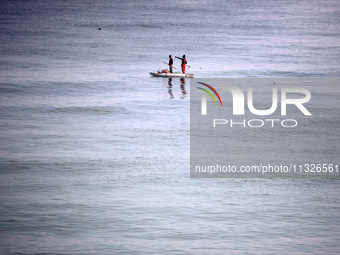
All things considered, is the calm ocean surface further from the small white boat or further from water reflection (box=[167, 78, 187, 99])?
the small white boat

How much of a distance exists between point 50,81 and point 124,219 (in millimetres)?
29939

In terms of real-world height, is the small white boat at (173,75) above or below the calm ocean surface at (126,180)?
above

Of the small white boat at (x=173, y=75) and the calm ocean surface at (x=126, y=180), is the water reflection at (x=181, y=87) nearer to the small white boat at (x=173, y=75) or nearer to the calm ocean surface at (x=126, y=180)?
the calm ocean surface at (x=126, y=180)

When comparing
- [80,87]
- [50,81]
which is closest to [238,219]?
[80,87]

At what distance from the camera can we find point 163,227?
792 inches

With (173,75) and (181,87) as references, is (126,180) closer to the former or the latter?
(181,87)

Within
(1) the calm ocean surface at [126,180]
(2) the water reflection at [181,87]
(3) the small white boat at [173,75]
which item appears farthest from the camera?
(3) the small white boat at [173,75]

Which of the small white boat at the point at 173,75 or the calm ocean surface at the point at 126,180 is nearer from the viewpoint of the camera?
the calm ocean surface at the point at 126,180

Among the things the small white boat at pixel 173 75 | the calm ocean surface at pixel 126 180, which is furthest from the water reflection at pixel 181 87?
the small white boat at pixel 173 75

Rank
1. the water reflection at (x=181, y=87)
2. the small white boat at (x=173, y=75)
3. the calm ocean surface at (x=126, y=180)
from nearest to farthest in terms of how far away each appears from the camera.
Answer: the calm ocean surface at (x=126, y=180) < the water reflection at (x=181, y=87) < the small white boat at (x=173, y=75)

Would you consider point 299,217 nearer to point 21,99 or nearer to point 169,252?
point 169,252

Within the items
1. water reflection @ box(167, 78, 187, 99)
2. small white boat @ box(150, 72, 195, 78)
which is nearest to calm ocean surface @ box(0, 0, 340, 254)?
water reflection @ box(167, 78, 187, 99)

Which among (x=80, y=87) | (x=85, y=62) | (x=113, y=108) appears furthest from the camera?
(x=85, y=62)

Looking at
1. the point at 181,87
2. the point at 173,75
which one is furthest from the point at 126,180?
the point at 173,75
